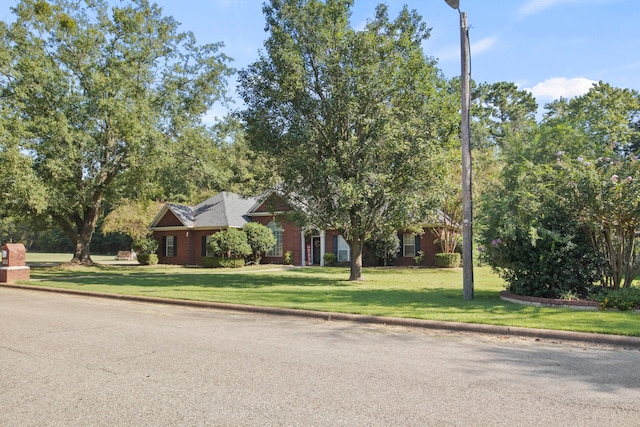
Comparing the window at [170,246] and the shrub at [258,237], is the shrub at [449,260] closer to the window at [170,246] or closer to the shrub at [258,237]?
the shrub at [258,237]

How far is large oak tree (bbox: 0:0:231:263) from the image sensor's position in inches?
969

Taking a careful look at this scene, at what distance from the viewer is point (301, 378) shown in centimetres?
545

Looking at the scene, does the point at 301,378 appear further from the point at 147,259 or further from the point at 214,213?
the point at 147,259

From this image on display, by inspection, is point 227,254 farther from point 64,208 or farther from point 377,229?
point 377,229

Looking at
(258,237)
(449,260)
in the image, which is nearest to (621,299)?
(449,260)

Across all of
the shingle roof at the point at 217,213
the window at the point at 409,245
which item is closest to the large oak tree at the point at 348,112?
the window at the point at 409,245

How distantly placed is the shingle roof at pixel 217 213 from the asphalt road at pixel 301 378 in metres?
25.0

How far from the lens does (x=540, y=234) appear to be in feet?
37.8

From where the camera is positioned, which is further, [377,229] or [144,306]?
[377,229]

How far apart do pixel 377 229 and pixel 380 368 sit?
13.7 m

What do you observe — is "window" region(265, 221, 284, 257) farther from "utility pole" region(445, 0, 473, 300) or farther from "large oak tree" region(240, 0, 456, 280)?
"utility pole" region(445, 0, 473, 300)

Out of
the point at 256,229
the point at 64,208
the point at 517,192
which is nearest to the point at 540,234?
the point at 517,192

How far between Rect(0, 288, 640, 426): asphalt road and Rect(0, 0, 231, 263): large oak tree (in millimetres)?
18415

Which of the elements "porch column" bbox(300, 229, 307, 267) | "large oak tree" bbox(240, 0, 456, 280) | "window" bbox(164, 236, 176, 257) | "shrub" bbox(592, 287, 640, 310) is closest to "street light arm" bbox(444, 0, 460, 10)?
"large oak tree" bbox(240, 0, 456, 280)
